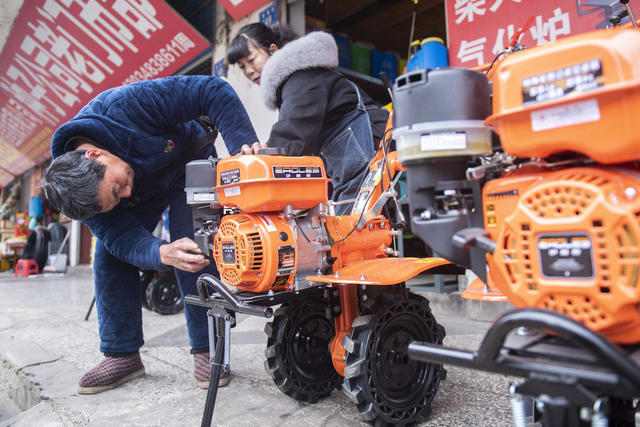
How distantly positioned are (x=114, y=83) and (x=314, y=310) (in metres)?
5.86

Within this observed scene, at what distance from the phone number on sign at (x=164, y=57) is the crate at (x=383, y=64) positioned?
86.4 inches

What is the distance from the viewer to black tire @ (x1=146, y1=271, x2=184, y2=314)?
4035 millimetres

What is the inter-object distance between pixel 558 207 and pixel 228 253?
42.6 inches

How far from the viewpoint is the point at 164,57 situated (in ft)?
18.7

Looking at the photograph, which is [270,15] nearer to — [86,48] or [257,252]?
[86,48]

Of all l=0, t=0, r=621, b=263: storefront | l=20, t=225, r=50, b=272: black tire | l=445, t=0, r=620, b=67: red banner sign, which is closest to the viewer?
l=445, t=0, r=620, b=67: red banner sign

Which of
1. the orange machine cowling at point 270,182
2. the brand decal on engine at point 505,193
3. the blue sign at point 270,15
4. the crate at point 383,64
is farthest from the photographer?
the crate at point 383,64

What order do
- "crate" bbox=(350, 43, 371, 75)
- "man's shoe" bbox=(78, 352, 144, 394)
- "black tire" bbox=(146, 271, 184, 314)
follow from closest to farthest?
"man's shoe" bbox=(78, 352, 144, 394) → "black tire" bbox=(146, 271, 184, 314) → "crate" bbox=(350, 43, 371, 75)

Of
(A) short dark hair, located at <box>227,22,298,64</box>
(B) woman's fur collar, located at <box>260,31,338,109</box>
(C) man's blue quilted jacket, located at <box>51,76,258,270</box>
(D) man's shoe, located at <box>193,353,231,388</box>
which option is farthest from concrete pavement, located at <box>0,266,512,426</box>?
(A) short dark hair, located at <box>227,22,298,64</box>

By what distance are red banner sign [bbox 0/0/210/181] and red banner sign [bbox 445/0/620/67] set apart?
3.14 meters

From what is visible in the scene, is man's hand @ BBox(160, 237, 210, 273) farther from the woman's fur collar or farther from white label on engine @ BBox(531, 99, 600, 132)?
white label on engine @ BBox(531, 99, 600, 132)

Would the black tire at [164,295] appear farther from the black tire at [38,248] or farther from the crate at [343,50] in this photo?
Result: the black tire at [38,248]

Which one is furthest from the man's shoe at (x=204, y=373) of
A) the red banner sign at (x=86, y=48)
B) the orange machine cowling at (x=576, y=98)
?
the red banner sign at (x=86, y=48)

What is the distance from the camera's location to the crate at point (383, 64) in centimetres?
503
